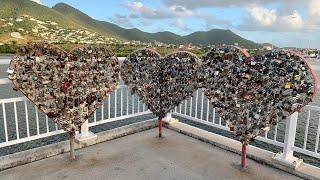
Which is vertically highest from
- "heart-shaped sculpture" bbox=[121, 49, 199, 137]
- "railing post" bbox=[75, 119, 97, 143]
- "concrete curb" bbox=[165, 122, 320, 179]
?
"heart-shaped sculpture" bbox=[121, 49, 199, 137]

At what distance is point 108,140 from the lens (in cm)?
460

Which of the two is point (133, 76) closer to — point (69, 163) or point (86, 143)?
point (86, 143)

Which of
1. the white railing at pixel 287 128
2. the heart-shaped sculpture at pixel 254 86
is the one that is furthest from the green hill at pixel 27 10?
the heart-shaped sculpture at pixel 254 86

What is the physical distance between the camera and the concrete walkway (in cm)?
346

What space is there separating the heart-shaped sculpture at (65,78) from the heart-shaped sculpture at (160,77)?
521 millimetres

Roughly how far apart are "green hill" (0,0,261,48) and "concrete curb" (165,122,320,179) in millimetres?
38694

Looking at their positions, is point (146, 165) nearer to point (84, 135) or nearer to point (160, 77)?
point (84, 135)

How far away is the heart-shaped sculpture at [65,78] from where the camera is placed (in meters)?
3.27

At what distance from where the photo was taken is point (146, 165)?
375cm

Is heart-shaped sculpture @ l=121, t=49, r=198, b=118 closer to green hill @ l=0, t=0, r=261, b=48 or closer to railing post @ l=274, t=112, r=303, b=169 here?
railing post @ l=274, t=112, r=303, b=169

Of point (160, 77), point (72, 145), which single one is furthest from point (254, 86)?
point (72, 145)

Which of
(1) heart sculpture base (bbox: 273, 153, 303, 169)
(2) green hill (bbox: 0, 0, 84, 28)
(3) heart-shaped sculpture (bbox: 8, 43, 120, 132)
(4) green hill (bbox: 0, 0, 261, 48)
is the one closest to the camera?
(3) heart-shaped sculpture (bbox: 8, 43, 120, 132)

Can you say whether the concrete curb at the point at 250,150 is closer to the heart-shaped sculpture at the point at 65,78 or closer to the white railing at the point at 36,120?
the white railing at the point at 36,120

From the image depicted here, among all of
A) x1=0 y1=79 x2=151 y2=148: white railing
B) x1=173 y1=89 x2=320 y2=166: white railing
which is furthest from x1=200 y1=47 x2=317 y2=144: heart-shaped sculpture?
x1=0 y1=79 x2=151 y2=148: white railing
